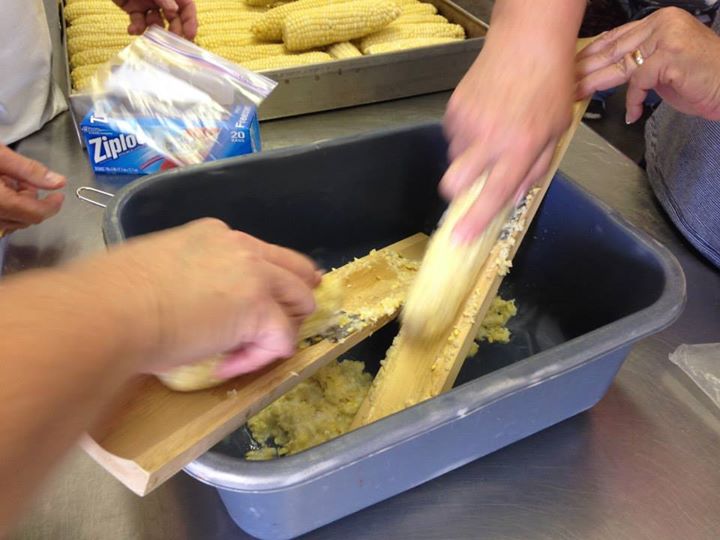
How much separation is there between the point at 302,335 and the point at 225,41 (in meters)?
0.83

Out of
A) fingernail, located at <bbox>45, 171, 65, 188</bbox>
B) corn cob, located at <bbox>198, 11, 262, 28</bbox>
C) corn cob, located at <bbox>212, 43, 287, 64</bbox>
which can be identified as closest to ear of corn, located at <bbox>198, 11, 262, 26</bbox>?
corn cob, located at <bbox>198, 11, 262, 28</bbox>

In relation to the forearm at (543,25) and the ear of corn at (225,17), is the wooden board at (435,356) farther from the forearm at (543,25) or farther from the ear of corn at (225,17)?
the ear of corn at (225,17)

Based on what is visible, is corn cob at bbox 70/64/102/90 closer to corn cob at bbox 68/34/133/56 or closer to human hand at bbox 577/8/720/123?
corn cob at bbox 68/34/133/56

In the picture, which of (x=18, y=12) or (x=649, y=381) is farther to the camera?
(x=18, y=12)

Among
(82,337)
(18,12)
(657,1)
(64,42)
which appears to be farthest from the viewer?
(657,1)

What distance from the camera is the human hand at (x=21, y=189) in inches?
27.4

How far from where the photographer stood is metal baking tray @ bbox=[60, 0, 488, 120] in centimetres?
102

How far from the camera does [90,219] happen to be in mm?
869

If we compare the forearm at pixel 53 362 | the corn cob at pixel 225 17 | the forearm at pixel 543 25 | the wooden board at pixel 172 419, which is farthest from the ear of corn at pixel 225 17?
the forearm at pixel 53 362

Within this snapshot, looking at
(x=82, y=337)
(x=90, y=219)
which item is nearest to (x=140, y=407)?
(x=82, y=337)

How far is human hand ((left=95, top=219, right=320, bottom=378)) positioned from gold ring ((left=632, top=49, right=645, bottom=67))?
1.48 ft

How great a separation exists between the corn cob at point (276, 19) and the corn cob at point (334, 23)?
0.03 m

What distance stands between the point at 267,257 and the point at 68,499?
314mm

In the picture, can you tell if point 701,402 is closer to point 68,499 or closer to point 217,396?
point 217,396
